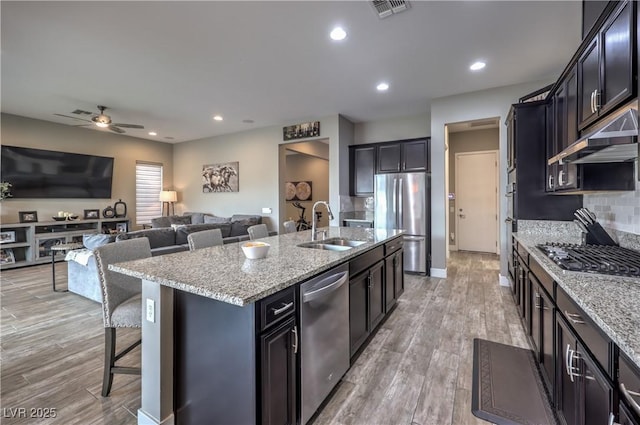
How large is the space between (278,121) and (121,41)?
3325mm

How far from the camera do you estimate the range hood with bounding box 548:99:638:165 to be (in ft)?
4.19

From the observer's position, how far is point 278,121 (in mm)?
6008

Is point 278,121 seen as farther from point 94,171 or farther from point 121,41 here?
point 94,171

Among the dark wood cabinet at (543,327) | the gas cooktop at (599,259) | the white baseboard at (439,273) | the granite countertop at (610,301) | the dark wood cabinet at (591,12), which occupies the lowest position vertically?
the white baseboard at (439,273)

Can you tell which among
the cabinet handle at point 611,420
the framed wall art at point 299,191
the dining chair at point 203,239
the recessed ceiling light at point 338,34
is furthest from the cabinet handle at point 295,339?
the framed wall art at point 299,191

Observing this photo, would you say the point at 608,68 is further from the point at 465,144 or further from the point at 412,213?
the point at 465,144

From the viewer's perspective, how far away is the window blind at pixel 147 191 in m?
7.42

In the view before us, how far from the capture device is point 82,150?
6.32 metres

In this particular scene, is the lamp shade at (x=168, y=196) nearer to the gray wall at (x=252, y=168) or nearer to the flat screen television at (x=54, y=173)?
the gray wall at (x=252, y=168)

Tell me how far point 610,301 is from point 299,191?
879 centimetres

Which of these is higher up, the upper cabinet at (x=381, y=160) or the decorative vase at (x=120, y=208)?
the upper cabinet at (x=381, y=160)

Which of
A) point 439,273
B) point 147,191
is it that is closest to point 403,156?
point 439,273

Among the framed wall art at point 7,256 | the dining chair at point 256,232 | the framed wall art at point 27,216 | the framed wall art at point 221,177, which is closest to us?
the dining chair at point 256,232

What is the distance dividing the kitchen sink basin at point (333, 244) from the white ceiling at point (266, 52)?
6.90 feet
